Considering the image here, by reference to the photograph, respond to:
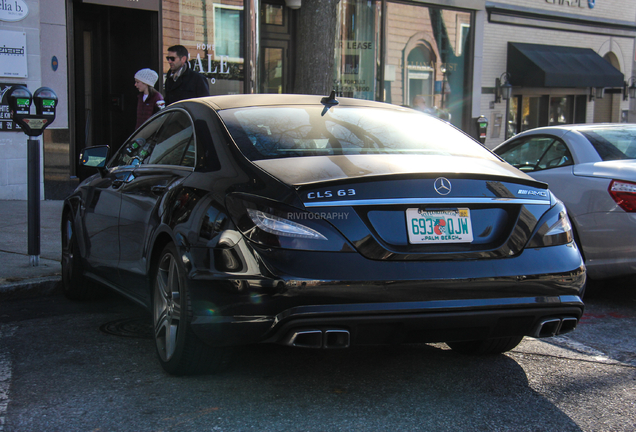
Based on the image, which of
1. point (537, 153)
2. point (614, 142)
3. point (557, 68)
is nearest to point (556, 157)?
point (537, 153)

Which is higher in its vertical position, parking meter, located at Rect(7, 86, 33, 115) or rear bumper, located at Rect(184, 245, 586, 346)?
parking meter, located at Rect(7, 86, 33, 115)

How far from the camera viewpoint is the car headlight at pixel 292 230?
9.77ft

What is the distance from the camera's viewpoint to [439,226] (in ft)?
10.2

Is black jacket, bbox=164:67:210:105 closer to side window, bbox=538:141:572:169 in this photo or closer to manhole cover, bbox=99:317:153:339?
side window, bbox=538:141:572:169

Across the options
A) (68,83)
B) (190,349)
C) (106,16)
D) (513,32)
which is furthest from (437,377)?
(513,32)

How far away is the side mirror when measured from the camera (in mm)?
5051

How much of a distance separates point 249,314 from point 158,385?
775mm

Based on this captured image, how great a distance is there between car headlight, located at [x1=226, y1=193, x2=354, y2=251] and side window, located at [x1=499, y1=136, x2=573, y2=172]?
12.3 ft

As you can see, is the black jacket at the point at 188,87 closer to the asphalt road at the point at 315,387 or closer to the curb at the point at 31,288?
the curb at the point at 31,288

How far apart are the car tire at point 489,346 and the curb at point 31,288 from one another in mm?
3273

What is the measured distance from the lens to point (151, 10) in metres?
11.7

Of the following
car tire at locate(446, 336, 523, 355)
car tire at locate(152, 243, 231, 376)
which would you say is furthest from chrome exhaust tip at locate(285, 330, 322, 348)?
car tire at locate(446, 336, 523, 355)

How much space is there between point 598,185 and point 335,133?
2.74 metres

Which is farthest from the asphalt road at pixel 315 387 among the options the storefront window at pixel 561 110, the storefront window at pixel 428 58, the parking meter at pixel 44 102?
the storefront window at pixel 561 110
